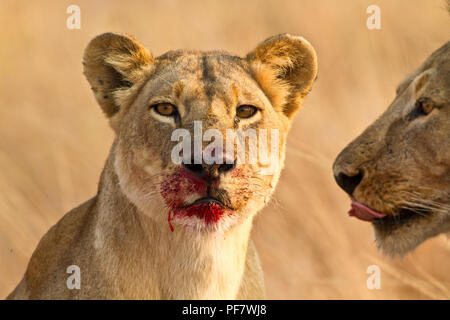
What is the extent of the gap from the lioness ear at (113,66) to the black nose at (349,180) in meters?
1.08

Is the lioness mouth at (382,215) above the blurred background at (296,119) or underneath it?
above

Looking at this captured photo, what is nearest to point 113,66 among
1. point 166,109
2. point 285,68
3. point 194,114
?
point 166,109

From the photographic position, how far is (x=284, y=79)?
4445 millimetres

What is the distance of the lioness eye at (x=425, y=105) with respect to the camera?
3967 mm

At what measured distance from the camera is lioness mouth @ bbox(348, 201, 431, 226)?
410 centimetres

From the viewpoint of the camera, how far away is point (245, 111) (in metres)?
4.00

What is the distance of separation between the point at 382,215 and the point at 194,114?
1043mm

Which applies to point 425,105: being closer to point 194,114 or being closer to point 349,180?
point 349,180

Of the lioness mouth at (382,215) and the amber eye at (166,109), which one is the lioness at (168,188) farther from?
Answer: the lioness mouth at (382,215)

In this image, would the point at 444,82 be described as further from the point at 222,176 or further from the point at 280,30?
the point at 280,30

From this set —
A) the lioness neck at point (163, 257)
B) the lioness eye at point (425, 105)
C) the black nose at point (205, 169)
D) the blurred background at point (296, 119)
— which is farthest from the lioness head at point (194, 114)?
the blurred background at point (296, 119)

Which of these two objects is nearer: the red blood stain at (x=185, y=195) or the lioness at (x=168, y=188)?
the red blood stain at (x=185, y=195)
